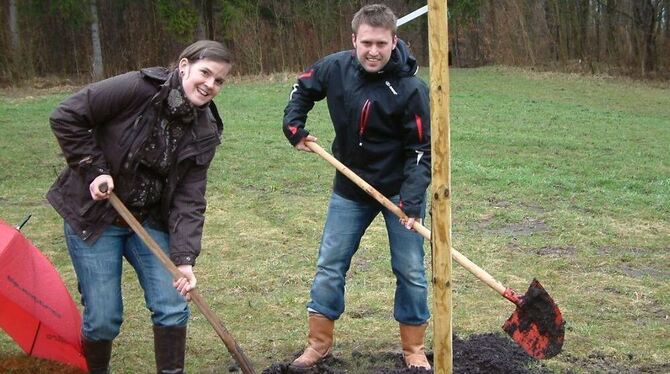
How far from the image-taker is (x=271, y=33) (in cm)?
2364

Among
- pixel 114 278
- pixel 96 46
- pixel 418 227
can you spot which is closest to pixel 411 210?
pixel 418 227

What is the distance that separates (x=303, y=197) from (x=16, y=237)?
480 centimetres

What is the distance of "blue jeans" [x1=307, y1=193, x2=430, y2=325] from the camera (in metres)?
4.11

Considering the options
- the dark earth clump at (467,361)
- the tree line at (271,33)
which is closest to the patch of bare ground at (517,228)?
the dark earth clump at (467,361)

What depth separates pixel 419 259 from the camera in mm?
4141

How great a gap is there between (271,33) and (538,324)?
67.3 ft

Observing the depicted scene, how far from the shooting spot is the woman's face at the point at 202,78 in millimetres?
3410

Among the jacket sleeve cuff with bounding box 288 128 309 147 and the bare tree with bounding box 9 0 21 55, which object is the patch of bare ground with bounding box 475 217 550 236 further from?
the bare tree with bounding box 9 0 21 55

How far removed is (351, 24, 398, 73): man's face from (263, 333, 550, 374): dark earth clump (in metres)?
1.46

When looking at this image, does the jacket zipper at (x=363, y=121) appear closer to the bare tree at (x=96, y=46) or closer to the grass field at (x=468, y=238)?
the grass field at (x=468, y=238)

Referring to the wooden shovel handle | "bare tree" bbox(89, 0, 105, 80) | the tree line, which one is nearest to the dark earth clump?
the wooden shovel handle

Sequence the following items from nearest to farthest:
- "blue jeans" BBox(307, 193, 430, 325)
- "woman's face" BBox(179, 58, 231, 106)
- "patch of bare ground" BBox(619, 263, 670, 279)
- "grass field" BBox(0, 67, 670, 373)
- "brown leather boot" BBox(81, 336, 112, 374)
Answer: "woman's face" BBox(179, 58, 231, 106) → "brown leather boot" BBox(81, 336, 112, 374) → "blue jeans" BBox(307, 193, 430, 325) → "grass field" BBox(0, 67, 670, 373) → "patch of bare ground" BBox(619, 263, 670, 279)

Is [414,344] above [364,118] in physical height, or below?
below

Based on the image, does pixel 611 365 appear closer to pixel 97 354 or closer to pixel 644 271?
pixel 644 271
